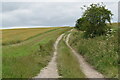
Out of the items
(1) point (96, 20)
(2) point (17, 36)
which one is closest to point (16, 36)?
(2) point (17, 36)

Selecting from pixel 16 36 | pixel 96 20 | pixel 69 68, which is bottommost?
pixel 69 68

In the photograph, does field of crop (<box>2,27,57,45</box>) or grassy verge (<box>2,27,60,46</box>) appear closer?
grassy verge (<box>2,27,60,46</box>)

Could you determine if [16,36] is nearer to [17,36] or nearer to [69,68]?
[17,36]

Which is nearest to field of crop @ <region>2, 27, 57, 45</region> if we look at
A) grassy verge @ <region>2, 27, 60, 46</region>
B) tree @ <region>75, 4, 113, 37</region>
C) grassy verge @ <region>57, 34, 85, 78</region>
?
grassy verge @ <region>2, 27, 60, 46</region>

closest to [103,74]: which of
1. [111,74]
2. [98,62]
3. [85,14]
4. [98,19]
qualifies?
[111,74]

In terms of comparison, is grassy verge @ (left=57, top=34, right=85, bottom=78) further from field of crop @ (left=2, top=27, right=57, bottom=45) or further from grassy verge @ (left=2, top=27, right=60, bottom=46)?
field of crop @ (left=2, top=27, right=57, bottom=45)

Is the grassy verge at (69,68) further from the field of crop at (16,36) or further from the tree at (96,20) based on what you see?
the field of crop at (16,36)

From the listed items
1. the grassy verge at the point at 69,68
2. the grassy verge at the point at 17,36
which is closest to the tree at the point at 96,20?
the grassy verge at the point at 17,36

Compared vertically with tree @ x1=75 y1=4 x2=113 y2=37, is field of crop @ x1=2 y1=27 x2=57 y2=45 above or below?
below

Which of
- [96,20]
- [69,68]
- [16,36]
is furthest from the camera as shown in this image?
[16,36]

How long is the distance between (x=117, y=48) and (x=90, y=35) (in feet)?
70.4

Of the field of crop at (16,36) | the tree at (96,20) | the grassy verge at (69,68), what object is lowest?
the grassy verge at (69,68)

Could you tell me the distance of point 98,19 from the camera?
46.9 meters

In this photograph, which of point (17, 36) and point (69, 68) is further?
point (17, 36)
